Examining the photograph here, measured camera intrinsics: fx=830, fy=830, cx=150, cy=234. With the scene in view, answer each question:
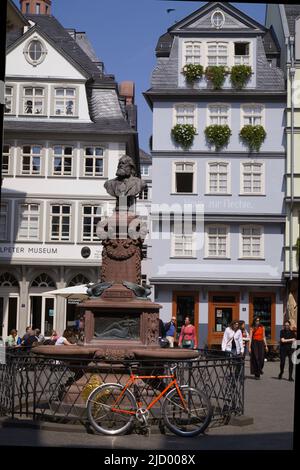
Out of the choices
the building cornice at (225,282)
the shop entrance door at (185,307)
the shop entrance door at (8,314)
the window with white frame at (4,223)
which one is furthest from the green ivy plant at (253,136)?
the shop entrance door at (8,314)

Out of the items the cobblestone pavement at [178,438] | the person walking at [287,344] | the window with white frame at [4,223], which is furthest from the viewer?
the window with white frame at [4,223]

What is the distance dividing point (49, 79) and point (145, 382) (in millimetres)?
26247

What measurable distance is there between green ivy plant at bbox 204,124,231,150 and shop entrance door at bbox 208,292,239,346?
6006mm

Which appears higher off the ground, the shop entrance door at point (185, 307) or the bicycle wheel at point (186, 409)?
the shop entrance door at point (185, 307)

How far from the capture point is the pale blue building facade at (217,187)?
32.9m

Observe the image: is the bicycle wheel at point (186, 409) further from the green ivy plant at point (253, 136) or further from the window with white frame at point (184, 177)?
the green ivy plant at point (253, 136)

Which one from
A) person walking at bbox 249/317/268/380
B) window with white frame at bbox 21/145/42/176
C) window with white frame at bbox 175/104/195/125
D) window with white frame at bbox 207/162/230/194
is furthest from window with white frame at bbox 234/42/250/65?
person walking at bbox 249/317/268/380

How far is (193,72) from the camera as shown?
33.5m

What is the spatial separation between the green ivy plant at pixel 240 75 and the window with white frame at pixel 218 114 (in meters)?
1.00

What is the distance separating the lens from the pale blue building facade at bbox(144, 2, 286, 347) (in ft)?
108

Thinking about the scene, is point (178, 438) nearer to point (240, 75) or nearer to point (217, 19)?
point (240, 75)

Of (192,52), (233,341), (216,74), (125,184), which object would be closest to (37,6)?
(192,52)

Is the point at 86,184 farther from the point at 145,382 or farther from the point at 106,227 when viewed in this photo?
the point at 145,382
